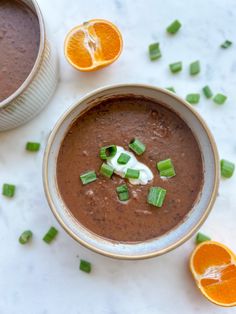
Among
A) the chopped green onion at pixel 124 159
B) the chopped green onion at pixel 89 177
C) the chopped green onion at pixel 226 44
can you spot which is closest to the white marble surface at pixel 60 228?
the chopped green onion at pixel 226 44

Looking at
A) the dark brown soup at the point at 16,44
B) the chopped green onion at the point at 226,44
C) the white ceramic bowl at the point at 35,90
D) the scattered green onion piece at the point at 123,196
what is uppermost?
the dark brown soup at the point at 16,44

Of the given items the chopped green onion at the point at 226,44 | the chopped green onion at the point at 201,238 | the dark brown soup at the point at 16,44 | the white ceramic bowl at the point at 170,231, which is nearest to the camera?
the white ceramic bowl at the point at 170,231

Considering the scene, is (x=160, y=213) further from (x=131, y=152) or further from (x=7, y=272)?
(x=7, y=272)

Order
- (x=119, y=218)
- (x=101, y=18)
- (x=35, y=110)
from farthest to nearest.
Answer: (x=101, y=18) → (x=35, y=110) → (x=119, y=218)

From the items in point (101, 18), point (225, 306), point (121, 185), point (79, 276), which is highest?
point (101, 18)

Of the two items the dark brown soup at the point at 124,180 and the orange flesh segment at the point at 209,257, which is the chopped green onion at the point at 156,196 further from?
the orange flesh segment at the point at 209,257

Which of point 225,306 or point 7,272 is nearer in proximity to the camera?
point 225,306

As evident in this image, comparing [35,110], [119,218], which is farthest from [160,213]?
[35,110]

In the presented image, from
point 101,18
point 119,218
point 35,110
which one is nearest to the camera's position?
point 119,218
